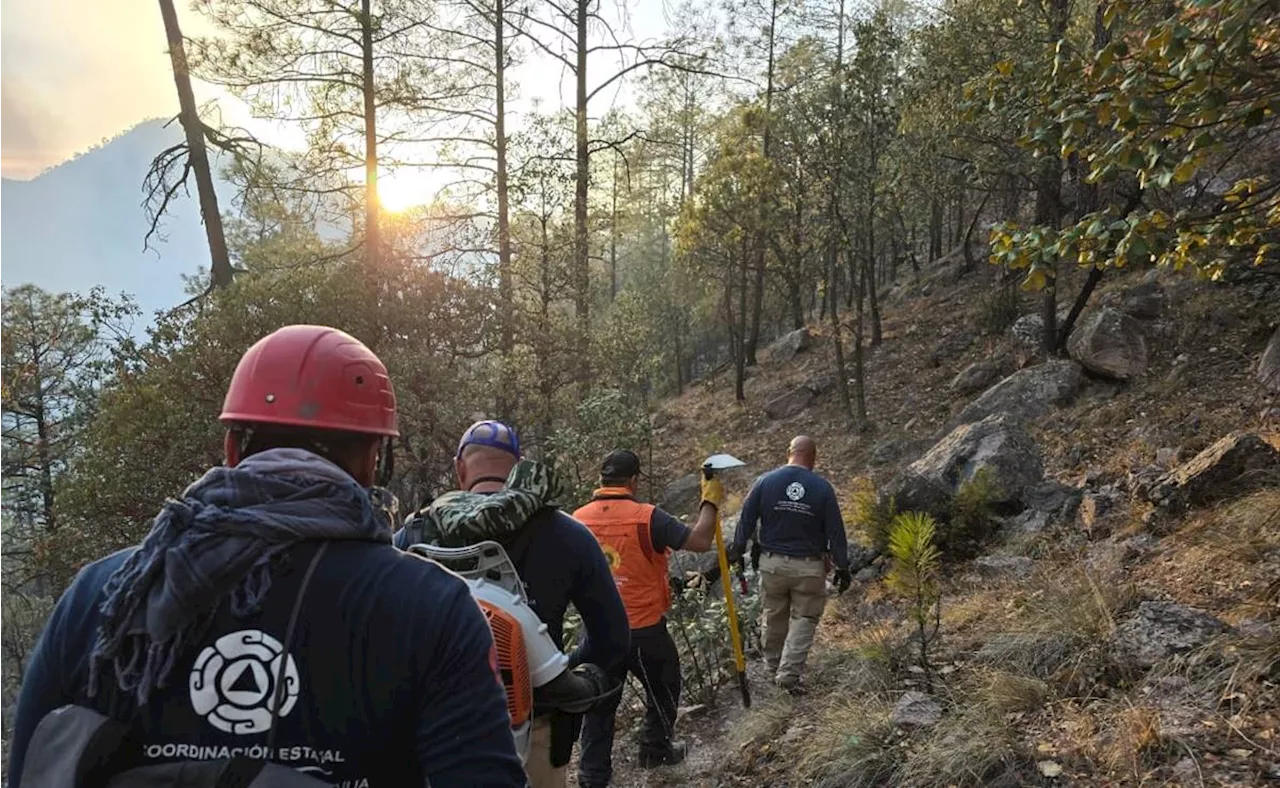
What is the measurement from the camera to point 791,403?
1714 cm

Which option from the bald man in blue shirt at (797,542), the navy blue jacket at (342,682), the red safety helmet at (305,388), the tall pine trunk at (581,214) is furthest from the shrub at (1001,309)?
the navy blue jacket at (342,682)

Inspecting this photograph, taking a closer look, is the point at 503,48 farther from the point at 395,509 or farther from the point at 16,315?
the point at 395,509

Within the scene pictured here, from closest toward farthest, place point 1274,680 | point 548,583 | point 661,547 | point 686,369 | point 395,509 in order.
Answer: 1. point 395,509
2. point 548,583
3. point 1274,680
4. point 661,547
5. point 686,369

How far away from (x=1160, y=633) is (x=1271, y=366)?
250 inches

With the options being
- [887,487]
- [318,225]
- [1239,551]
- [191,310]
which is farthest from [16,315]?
[1239,551]

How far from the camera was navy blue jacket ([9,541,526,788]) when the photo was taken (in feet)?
3.77

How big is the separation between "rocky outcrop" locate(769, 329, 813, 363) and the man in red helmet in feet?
67.5

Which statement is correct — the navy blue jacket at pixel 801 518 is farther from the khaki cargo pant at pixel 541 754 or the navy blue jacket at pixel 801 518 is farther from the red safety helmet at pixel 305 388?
the red safety helmet at pixel 305 388

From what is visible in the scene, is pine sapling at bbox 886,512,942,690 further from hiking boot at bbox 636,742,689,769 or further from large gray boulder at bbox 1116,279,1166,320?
large gray boulder at bbox 1116,279,1166,320

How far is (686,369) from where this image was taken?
34.5 meters

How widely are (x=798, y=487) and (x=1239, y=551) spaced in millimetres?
2747

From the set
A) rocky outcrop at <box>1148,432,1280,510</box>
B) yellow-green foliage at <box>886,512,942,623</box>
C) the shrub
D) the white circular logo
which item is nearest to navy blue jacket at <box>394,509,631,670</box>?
the white circular logo

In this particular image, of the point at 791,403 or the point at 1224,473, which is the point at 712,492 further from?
the point at 791,403

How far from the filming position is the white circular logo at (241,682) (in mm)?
1146
